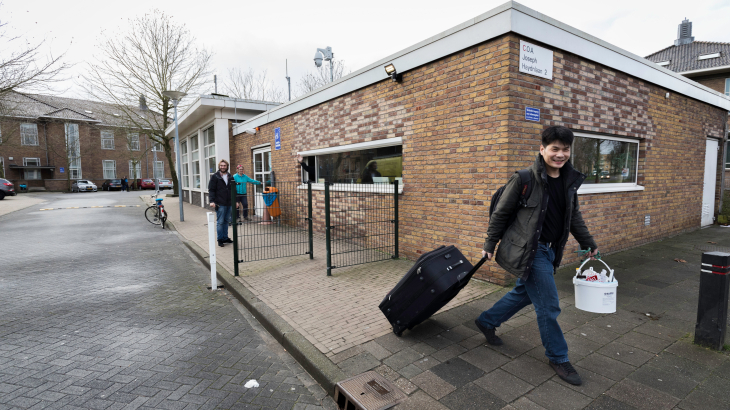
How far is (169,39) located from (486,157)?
23843 millimetres

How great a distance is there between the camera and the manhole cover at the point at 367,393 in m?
2.54

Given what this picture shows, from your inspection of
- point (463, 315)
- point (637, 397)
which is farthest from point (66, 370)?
point (637, 397)

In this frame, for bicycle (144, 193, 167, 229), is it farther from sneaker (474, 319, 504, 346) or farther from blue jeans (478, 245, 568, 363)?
blue jeans (478, 245, 568, 363)

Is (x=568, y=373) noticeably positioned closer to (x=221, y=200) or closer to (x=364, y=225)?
(x=364, y=225)

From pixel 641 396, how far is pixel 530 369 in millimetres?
695

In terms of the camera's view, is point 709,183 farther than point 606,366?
Yes

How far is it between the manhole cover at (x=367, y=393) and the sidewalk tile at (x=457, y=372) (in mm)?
391

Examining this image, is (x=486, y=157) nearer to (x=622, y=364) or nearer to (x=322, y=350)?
(x=622, y=364)

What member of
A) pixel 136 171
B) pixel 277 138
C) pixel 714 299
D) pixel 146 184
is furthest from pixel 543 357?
pixel 136 171

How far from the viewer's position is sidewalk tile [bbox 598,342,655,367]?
298 cm

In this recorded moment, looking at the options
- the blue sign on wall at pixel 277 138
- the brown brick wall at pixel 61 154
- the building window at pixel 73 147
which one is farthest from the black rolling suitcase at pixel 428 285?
the building window at pixel 73 147

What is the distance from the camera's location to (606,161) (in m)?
6.56

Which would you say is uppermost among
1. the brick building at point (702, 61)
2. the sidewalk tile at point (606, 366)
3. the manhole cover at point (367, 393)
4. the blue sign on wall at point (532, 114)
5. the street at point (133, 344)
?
the brick building at point (702, 61)

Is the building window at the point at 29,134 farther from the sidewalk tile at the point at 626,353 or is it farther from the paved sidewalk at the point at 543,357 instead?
the sidewalk tile at the point at 626,353
